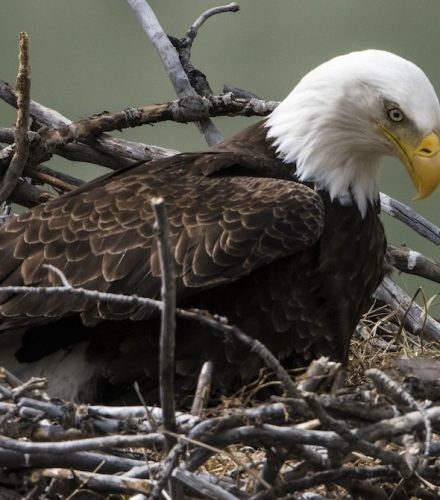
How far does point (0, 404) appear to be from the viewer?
10.9 feet

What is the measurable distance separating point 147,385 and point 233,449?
0.39m

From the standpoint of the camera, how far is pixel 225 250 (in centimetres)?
388

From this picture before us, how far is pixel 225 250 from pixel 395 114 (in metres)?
0.63

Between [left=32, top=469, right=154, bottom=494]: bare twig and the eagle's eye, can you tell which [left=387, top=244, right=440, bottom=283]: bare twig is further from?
[left=32, top=469, right=154, bottom=494]: bare twig

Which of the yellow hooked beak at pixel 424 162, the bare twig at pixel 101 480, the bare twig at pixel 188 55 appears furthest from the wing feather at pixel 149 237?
the bare twig at pixel 188 55

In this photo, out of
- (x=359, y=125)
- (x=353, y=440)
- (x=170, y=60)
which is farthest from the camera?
(x=170, y=60)

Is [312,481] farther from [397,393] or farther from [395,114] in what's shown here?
[395,114]

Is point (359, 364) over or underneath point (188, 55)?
underneath

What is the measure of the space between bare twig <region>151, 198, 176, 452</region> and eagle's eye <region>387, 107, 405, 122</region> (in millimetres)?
1366

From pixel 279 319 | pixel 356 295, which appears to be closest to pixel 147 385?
pixel 279 319

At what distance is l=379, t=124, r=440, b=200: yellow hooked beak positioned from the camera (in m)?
4.00

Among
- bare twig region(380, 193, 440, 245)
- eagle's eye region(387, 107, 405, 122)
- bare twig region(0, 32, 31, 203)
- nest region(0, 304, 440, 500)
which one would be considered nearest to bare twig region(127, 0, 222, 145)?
bare twig region(380, 193, 440, 245)

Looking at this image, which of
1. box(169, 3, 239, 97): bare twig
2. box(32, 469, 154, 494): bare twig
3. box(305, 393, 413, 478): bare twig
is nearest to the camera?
box(305, 393, 413, 478): bare twig

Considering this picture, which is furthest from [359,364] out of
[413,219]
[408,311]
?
[413,219]
